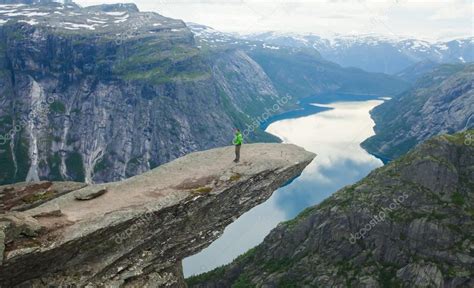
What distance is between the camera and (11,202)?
155 ft

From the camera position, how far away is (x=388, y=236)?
106 m

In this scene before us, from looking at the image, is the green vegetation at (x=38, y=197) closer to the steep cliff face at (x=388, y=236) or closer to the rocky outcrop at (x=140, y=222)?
the rocky outcrop at (x=140, y=222)

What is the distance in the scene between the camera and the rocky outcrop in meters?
33.5

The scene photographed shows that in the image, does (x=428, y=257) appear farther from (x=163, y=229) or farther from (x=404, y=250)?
(x=163, y=229)

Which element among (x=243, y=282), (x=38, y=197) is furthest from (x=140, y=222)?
(x=243, y=282)

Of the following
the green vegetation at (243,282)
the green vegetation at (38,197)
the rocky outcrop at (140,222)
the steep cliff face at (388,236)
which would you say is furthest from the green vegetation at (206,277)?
the green vegetation at (38,197)

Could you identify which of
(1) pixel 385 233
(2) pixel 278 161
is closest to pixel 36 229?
(2) pixel 278 161

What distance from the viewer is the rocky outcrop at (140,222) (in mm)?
33469

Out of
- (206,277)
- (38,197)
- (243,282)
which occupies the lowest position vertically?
(206,277)

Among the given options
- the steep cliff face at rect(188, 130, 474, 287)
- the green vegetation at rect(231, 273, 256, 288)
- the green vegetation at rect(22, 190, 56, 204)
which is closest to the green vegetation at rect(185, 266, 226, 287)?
the steep cliff face at rect(188, 130, 474, 287)

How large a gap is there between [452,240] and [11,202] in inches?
3693

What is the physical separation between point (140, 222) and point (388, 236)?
83.1 metres

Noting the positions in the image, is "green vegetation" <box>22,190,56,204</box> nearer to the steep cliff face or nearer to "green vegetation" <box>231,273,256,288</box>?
the steep cliff face

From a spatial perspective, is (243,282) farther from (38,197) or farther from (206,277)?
(38,197)
